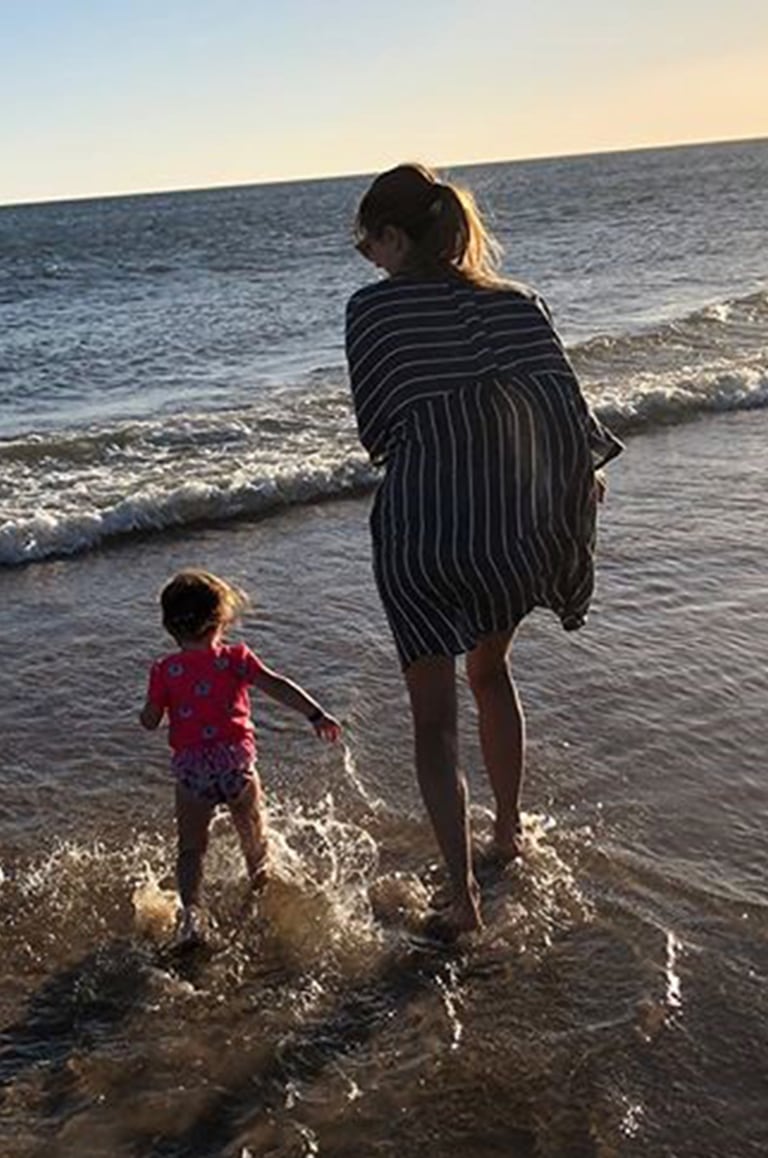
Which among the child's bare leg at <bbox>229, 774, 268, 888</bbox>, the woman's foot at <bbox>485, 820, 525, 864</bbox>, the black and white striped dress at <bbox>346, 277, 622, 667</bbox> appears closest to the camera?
the black and white striped dress at <bbox>346, 277, 622, 667</bbox>

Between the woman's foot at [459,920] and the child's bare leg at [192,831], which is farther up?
Answer: the child's bare leg at [192,831]

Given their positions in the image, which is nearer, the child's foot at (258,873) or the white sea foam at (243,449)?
the child's foot at (258,873)

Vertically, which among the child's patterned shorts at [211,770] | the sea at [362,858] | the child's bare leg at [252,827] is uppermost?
the child's patterned shorts at [211,770]

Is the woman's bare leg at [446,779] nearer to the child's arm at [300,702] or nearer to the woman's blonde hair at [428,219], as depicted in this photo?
the child's arm at [300,702]

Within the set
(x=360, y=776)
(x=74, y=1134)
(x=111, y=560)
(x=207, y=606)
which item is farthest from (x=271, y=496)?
(x=74, y=1134)

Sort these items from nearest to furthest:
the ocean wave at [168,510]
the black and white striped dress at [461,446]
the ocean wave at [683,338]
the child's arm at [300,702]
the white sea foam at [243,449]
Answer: the black and white striped dress at [461,446], the child's arm at [300,702], the ocean wave at [168,510], the white sea foam at [243,449], the ocean wave at [683,338]

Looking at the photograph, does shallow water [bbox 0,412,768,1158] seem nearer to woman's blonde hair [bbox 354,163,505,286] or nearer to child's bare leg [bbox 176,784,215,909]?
child's bare leg [bbox 176,784,215,909]

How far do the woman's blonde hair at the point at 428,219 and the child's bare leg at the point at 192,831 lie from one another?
1605 millimetres

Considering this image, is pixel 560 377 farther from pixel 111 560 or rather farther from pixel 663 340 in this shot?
pixel 663 340

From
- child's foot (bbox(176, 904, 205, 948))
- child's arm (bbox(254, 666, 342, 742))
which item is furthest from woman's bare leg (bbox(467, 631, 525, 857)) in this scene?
child's foot (bbox(176, 904, 205, 948))

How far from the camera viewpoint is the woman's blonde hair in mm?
3414

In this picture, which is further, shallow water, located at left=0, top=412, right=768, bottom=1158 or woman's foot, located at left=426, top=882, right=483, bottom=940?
woman's foot, located at left=426, top=882, right=483, bottom=940

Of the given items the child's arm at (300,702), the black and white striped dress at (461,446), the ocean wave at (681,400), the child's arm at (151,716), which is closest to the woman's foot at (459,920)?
the child's arm at (300,702)

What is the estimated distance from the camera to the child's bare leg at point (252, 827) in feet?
13.1
